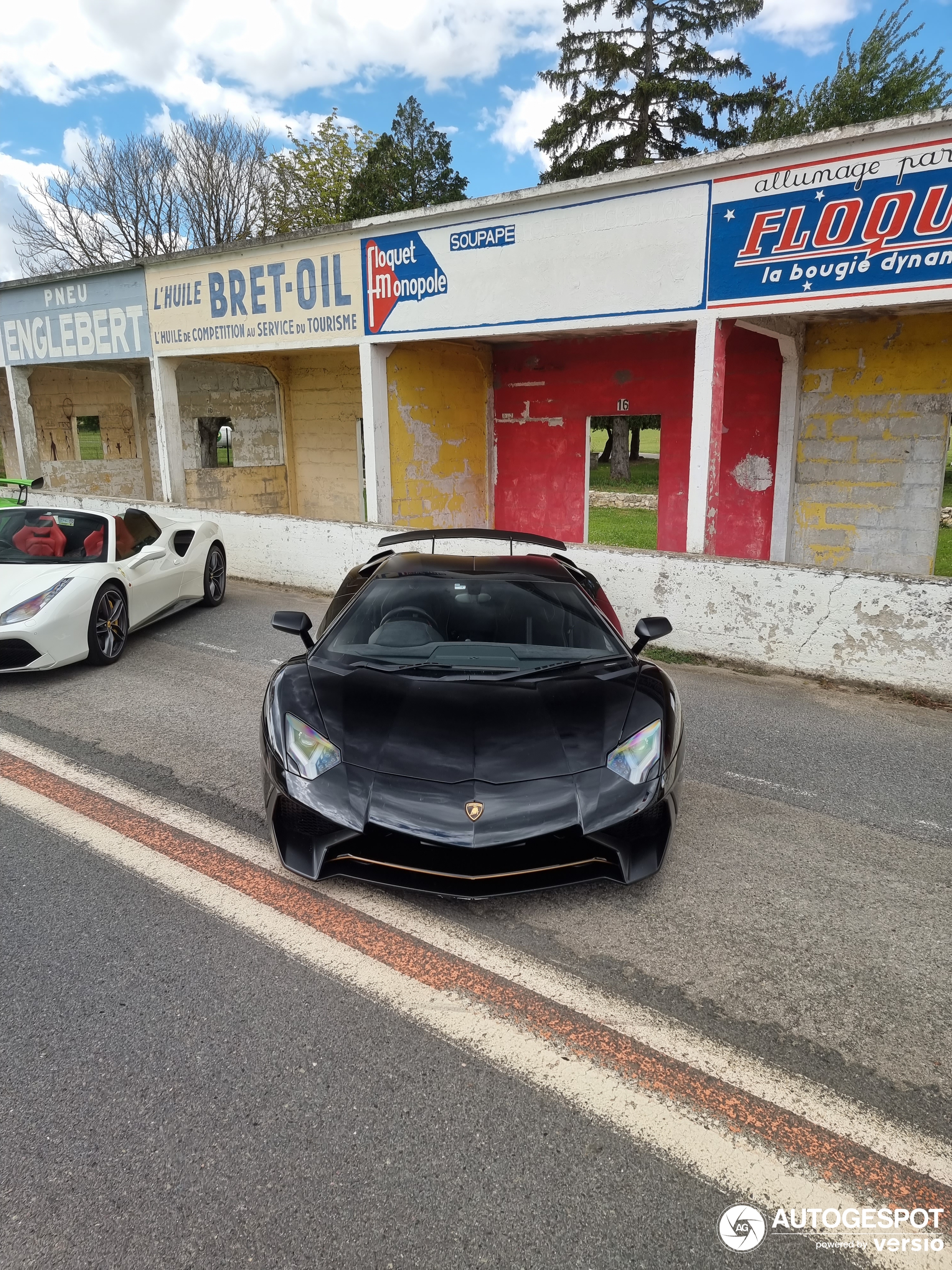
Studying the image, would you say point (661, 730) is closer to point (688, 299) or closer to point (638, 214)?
point (688, 299)

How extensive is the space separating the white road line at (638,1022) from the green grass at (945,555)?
10.3 metres

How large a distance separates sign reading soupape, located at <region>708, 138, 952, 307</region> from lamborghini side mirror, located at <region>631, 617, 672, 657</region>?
410 cm

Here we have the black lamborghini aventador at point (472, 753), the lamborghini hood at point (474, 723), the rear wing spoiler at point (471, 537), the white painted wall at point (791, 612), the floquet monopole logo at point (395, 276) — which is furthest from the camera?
the floquet monopole logo at point (395, 276)

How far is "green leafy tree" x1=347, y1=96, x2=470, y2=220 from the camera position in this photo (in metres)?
28.7

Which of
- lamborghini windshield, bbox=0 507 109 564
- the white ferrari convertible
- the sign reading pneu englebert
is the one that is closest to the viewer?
the white ferrari convertible

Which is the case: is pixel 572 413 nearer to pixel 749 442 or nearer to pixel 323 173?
pixel 749 442

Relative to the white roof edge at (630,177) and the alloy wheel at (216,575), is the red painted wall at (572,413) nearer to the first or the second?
the white roof edge at (630,177)

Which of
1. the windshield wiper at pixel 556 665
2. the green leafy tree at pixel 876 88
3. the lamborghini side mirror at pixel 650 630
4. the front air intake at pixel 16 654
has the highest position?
the green leafy tree at pixel 876 88

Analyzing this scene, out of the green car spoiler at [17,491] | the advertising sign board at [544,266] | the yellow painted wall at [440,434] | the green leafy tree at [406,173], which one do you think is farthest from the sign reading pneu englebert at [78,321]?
the green leafy tree at [406,173]

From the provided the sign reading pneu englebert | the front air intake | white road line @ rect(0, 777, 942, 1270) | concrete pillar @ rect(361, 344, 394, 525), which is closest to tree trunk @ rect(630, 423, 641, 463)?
the sign reading pneu englebert

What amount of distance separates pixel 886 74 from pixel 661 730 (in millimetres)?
23702

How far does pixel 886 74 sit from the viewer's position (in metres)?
19.9

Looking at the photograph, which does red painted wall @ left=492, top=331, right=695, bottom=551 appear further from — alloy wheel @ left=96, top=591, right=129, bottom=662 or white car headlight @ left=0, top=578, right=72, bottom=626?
white car headlight @ left=0, top=578, right=72, bottom=626

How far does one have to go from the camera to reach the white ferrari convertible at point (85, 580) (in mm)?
6047
